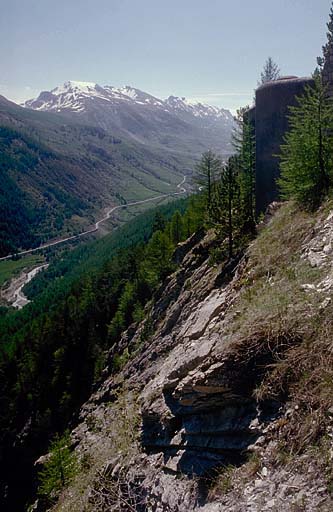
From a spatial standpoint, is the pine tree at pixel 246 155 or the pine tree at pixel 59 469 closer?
the pine tree at pixel 59 469

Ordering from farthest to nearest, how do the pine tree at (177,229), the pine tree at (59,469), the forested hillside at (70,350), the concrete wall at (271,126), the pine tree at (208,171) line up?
the pine tree at (177,229), the forested hillside at (70,350), the pine tree at (208,171), the concrete wall at (271,126), the pine tree at (59,469)

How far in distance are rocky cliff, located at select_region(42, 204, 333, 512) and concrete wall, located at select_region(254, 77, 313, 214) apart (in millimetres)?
7547

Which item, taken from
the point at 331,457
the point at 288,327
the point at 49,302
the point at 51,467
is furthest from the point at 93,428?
the point at 49,302

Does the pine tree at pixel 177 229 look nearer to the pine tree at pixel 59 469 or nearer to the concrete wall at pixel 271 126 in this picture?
the concrete wall at pixel 271 126

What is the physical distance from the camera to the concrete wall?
26.6m

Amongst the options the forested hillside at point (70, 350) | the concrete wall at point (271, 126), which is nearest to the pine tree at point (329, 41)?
the concrete wall at point (271, 126)

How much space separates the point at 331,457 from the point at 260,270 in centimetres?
1015

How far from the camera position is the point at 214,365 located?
12656mm

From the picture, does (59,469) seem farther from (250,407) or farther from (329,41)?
(329,41)

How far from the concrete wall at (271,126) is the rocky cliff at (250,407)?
755 cm

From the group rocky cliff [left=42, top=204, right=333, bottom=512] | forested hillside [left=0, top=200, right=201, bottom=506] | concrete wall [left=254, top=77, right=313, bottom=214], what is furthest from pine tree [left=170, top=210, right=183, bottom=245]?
rocky cliff [left=42, top=204, right=333, bottom=512]

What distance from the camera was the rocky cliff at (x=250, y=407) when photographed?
362 inches

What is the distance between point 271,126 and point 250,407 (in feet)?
71.2

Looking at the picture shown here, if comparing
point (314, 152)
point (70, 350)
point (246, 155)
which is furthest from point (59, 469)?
point (70, 350)
